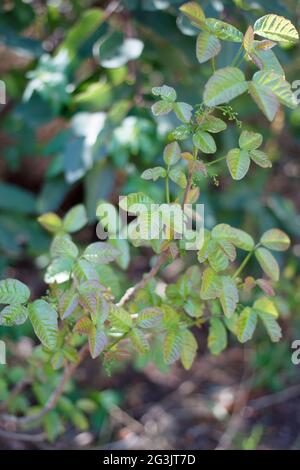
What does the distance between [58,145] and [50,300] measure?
2.33 feet

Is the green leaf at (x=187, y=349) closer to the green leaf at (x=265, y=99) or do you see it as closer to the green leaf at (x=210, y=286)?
the green leaf at (x=210, y=286)

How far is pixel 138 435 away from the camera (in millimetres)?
1798

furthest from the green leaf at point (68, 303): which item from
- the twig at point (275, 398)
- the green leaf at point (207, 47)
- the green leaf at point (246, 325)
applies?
the twig at point (275, 398)

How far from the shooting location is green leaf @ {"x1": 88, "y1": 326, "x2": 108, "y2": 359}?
3.36 feet

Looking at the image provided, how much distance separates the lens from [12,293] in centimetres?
102

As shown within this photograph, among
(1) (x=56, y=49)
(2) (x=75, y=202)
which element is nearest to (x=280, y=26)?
(1) (x=56, y=49)

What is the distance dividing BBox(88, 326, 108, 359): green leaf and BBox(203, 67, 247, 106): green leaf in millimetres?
376

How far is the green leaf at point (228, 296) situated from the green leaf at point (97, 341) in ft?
0.61

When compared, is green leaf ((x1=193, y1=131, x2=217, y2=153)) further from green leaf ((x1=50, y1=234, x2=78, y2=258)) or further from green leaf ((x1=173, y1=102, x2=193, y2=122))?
green leaf ((x1=50, y1=234, x2=78, y2=258))

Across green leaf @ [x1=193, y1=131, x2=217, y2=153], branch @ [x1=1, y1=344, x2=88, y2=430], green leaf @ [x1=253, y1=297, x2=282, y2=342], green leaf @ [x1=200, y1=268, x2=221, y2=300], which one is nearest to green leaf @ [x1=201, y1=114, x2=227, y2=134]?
green leaf @ [x1=193, y1=131, x2=217, y2=153]

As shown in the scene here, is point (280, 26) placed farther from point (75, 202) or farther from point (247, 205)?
point (75, 202)

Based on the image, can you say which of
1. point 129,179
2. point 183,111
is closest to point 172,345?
point 183,111

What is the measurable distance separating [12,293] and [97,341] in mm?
140

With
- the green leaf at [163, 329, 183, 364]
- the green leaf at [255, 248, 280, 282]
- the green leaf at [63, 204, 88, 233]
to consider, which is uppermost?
the green leaf at [255, 248, 280, 282]
